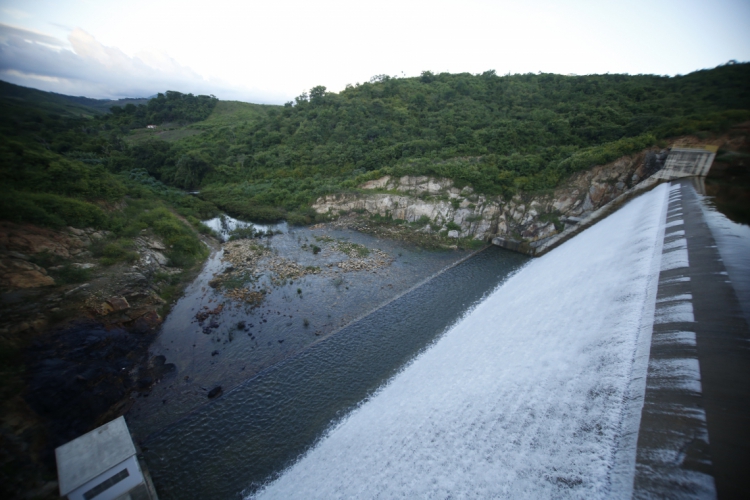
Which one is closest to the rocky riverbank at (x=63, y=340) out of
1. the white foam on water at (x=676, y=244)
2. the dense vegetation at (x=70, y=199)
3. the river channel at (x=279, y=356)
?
the dense vegetation at (x=70, y=199)

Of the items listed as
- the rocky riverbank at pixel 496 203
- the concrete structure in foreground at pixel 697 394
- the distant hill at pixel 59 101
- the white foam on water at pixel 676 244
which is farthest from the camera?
the distant hill at pixel 59 101

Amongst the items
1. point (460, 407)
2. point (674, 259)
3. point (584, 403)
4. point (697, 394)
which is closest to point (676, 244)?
point (674, 259)

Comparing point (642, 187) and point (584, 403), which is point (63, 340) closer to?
point (584, 403)

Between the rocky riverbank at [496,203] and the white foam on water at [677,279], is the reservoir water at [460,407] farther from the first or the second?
the rocky riverbank at [496,203]

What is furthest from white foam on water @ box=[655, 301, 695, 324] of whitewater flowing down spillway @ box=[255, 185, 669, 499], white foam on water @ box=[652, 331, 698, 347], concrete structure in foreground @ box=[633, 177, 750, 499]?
white foam on water @ box=[652, 331, 698, 347]

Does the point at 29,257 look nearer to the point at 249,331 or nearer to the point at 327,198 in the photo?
the point at 249,331
